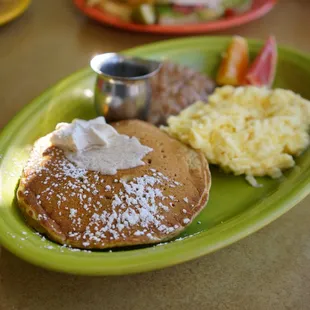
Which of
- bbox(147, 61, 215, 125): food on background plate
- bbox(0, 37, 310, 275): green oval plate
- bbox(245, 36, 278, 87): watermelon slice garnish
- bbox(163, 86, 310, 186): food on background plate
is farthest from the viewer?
bbox(245, 36, 278, 87): watermelon slice garnish

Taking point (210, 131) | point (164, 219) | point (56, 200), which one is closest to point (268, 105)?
point (210, 131)

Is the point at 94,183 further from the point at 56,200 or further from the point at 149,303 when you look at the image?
the point at 149,303

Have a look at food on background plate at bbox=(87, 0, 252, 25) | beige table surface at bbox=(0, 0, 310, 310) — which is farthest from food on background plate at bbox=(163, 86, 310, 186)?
food on background plate at bbox=(87, 0, 252, 25)

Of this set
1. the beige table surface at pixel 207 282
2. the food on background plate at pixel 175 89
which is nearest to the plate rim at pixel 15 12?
the food on background plate at pixel 175 89

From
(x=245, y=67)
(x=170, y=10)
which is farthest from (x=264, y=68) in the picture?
(x=170, y=10)

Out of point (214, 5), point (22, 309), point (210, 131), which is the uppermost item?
point (214, 5)

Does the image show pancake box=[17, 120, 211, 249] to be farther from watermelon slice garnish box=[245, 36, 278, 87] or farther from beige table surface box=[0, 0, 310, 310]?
watermelon slice garnish box=[245, 36, 278, 87]

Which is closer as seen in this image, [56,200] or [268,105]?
[56,200]

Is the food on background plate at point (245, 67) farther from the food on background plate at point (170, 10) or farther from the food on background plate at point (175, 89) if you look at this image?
the food on background plate at point (170, 10)
